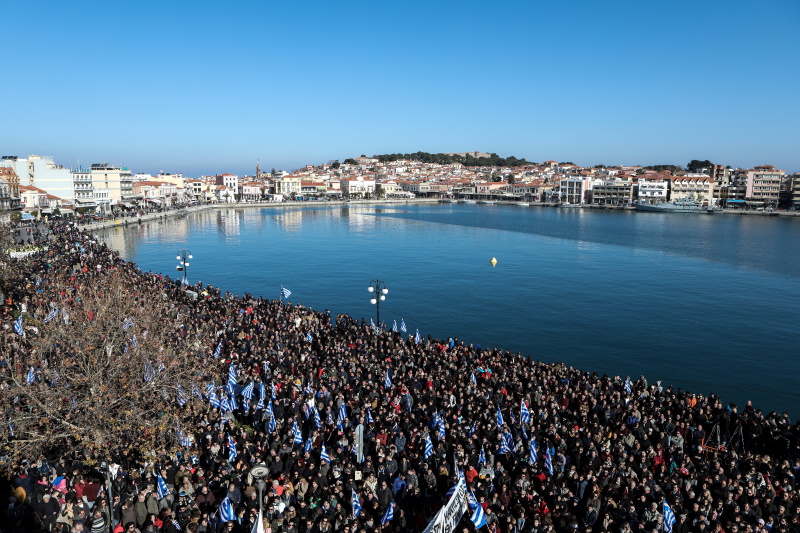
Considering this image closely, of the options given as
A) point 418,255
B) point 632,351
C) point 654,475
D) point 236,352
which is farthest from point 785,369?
point 418,255

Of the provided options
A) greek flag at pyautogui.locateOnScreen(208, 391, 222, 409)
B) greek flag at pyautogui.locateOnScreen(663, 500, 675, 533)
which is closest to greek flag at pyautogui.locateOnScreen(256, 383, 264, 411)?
greek flag at pyautogui.locateOnScreen(208, 391, 222, 409)

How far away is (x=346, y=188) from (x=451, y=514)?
152 metres

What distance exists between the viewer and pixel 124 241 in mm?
57562

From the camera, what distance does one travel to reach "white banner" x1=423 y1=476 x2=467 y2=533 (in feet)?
23.5

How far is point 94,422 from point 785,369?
24145 millimetres

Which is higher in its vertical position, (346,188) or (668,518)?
(346,188)

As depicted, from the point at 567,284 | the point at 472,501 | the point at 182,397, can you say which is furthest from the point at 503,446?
the point at 567,284

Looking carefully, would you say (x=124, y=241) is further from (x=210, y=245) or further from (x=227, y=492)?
(x=227, y=492)

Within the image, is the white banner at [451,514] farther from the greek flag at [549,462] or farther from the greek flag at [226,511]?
the greek flag at [226,511]

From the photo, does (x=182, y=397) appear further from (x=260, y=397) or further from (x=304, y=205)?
(x=304, y=205)

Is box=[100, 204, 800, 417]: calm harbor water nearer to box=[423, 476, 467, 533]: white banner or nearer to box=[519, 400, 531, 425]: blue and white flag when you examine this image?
box=[519, 400, 531, 425]: blue and white flag

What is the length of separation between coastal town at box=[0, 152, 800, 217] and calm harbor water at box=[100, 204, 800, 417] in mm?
14106

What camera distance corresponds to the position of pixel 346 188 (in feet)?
513

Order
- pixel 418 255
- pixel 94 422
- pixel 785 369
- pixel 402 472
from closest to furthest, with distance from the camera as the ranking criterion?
pixel 402 472
pixel 94 422
pixel 785 369
pixel 418 255
